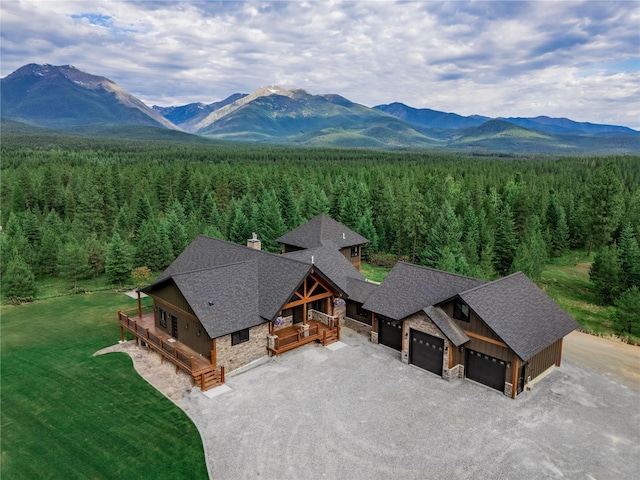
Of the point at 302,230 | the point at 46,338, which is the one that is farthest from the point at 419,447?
the point at 302,230

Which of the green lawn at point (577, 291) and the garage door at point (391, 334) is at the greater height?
the garage door at point (391, 334)

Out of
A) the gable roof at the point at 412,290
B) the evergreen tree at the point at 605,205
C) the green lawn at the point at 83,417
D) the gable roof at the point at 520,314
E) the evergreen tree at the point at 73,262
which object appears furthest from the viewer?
the evergreen tree at the point at 605,205

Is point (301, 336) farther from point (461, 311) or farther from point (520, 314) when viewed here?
point (520, 314)

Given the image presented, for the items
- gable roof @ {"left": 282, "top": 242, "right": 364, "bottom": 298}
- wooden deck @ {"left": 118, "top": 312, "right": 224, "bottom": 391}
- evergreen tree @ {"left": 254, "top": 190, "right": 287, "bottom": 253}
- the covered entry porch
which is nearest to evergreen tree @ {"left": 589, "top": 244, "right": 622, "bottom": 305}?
gable roof @ {"left": 282, "top": 242, "right": 364, "bottom": 298}

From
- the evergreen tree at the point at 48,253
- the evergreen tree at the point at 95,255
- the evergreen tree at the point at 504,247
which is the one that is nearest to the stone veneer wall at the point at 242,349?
the evergreen tree at the point at 95,255

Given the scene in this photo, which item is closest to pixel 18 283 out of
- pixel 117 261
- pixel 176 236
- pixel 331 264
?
pixel 117 261

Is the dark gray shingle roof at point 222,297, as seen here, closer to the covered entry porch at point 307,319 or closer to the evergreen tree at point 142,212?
the covered entry porch at point 307,319
